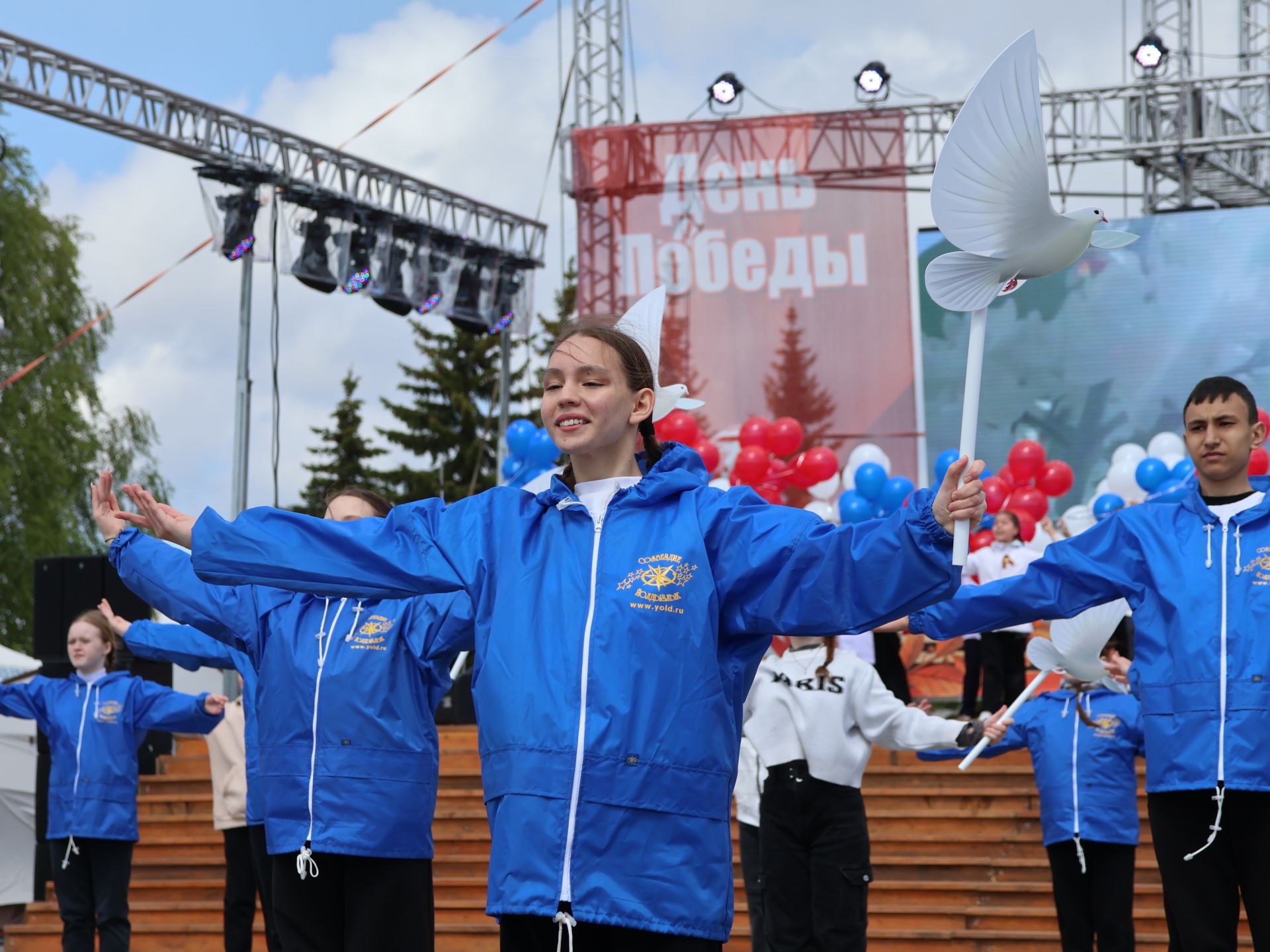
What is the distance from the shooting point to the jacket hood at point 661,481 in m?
2.92

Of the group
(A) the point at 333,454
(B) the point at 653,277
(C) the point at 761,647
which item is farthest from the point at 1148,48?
(A) the point at 333,454

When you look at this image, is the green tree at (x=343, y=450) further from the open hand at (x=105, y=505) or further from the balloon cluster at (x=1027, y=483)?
the open hand at (x=105, y=505)

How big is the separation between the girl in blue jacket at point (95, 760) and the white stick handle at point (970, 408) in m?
5.32

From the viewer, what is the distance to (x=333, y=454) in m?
35.7

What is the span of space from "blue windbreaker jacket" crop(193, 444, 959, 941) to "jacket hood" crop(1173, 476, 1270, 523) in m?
1.70

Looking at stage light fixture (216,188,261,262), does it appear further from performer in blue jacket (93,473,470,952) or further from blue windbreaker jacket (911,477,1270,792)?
blue windbreaker jacket (911,477,1270,792)

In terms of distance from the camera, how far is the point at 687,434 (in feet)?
43.7

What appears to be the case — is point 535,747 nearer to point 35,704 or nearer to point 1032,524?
point 35,704

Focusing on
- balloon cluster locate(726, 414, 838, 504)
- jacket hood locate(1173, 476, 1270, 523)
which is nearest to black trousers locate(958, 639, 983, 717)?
balloon cluster locate(726, 414, 838, 504)

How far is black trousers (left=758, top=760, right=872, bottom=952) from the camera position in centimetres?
589

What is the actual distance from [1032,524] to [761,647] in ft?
31.1

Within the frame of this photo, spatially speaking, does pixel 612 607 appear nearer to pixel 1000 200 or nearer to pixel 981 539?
pixel 1000 200

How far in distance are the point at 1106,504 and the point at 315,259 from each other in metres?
6.93

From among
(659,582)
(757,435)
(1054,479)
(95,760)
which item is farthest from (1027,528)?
(659,582)
